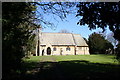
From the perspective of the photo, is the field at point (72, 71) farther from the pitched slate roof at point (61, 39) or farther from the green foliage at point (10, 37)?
the pitched slate roof at point (61, 39)

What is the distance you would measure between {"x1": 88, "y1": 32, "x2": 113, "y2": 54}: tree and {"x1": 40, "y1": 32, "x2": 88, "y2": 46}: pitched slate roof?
11.4ft

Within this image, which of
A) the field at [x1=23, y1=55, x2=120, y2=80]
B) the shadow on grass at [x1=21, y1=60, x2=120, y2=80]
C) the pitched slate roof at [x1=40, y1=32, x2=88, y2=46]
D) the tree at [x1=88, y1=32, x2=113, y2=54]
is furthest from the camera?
the pitched slate roof at [x1=40, y1=32, x2=88, y2=46]

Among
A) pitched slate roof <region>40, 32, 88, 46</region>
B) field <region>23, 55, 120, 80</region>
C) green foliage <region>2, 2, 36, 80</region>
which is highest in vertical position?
pitched slate roof <region>40, 32, 88, 46</region>

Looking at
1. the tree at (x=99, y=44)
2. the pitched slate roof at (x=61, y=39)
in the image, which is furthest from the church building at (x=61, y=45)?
the tree at (x=99, y=44)

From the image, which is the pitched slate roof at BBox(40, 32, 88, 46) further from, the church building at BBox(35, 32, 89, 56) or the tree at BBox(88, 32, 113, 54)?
the tree at BBox(88, 32, 113, 54)

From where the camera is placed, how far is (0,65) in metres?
8.41

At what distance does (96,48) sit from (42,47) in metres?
21.0

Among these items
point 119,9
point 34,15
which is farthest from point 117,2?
point 34,15

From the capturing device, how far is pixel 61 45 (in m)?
59.0

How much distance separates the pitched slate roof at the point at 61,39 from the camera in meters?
59.0

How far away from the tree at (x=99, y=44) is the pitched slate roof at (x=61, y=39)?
3472mm

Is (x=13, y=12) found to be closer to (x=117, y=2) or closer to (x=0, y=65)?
(x=0, y=65)

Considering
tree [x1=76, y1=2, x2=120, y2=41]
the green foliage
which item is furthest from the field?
tree [x1=76, y1=2, x2=120, y2=41]

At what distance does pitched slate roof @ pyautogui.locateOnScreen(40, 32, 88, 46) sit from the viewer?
5895 centimetres
